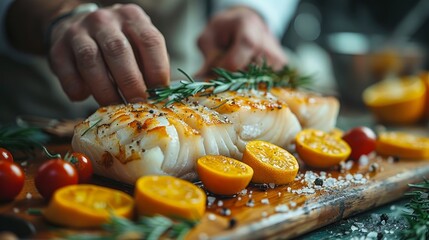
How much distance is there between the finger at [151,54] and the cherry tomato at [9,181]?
82cm

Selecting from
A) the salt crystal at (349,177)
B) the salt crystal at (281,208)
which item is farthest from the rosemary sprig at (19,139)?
the salt crystal at (349,177)

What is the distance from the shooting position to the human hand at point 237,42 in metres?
3.31

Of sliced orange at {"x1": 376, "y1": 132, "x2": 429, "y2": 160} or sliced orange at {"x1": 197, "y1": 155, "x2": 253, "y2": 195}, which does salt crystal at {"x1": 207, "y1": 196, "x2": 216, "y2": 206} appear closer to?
sliced orange at {"x1": 197, "y1": 155, "x2": 253, "y2": 195}

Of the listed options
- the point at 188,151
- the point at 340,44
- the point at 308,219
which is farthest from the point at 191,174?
the point at 340,44

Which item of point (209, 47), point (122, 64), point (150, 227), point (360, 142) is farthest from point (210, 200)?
point (209, 47)

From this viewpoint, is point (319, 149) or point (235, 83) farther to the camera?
point (235, 83)

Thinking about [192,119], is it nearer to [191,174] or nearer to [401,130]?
[191,174]

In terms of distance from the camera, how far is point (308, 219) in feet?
6.29

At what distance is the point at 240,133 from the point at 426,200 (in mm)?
787

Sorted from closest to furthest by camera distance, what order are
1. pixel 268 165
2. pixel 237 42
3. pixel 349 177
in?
pixel 268 165
pixel 349 177
pixel 237 42

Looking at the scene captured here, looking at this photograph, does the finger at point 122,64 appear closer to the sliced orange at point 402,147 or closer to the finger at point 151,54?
the finger at point 151,54

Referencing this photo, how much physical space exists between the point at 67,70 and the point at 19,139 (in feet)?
1.25

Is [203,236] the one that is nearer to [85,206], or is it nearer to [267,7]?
[85,206]

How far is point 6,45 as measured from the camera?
366cm
